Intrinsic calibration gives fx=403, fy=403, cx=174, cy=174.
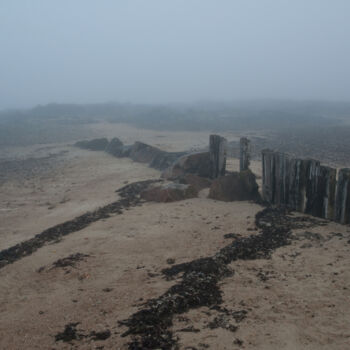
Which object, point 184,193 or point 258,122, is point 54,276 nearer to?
point 184,193

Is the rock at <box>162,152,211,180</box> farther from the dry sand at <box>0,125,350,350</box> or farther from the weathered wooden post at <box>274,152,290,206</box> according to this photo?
the weathered wooden post at <box>274,152,290,206</box>

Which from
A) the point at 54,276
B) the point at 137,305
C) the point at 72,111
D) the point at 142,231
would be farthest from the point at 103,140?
the point at 72,111

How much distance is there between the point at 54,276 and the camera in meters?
7.48

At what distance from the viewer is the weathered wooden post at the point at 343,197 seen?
8.77m

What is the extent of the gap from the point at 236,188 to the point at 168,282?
5.98m

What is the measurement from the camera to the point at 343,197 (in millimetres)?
8859

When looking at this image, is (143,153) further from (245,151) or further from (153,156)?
(245,151)

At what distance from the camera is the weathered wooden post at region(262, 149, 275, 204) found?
1088cm

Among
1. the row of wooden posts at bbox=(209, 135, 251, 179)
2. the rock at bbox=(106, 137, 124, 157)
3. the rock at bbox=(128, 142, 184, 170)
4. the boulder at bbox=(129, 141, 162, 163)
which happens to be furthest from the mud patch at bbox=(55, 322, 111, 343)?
the rock at bbox=(106, 137, 124, 157)

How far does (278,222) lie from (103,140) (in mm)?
21386

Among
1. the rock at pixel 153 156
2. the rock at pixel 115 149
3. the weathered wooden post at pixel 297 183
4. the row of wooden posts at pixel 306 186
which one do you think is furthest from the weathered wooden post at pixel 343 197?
the rock at pixel 115 149

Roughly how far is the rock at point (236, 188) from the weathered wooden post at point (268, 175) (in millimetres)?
718

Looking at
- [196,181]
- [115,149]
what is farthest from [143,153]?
[196,181]

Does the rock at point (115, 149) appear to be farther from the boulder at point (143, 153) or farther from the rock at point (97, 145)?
the rock at point (97, 145)
